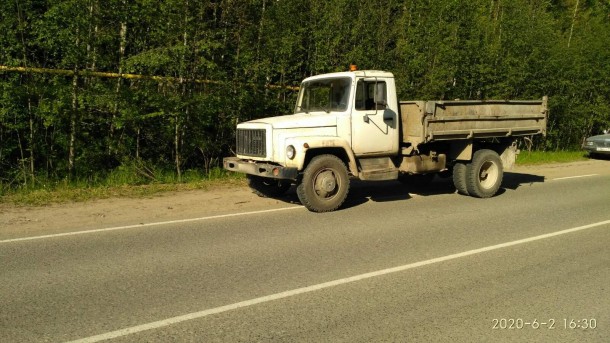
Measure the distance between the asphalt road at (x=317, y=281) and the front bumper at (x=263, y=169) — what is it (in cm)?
73

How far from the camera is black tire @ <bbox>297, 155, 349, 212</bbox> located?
29.0 feet

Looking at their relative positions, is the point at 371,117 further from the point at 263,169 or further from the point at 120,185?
the point at 120,185

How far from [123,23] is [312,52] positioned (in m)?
5.73

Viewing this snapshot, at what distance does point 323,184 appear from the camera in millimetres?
8992

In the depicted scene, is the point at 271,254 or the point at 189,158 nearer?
the point at 271,254

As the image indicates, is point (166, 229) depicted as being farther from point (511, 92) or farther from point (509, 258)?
point (511, 92)

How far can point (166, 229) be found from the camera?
7637 mm

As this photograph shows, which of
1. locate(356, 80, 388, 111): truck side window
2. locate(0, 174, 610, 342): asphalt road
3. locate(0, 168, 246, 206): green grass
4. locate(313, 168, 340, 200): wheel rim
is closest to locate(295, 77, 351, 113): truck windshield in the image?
locate(356, 80, 388, 111): truck side window

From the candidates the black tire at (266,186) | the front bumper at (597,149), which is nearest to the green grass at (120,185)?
the black tire at (266,186)

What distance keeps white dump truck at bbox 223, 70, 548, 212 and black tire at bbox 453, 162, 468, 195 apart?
0.02m

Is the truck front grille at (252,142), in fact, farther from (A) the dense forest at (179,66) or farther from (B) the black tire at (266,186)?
(A) the dense forest at (179,66)

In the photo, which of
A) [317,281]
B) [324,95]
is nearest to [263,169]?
[324,95]

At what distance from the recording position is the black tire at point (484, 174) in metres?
10.8

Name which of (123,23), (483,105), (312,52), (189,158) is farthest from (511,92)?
(123,23)
